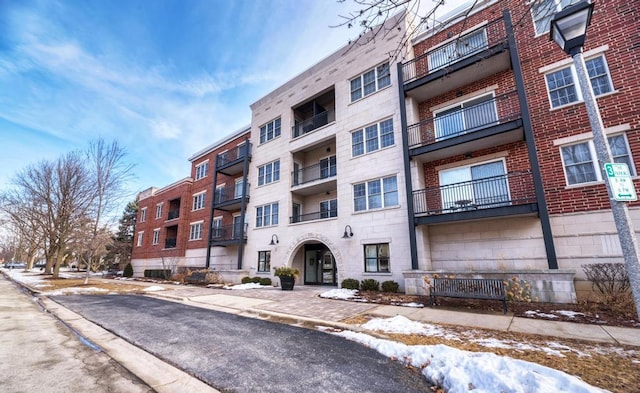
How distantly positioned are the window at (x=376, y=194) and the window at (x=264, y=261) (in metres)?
7.75

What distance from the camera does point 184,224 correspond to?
27078 mm

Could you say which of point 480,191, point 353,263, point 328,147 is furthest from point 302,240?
point 480,191

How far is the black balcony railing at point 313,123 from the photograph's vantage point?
63.7 feet

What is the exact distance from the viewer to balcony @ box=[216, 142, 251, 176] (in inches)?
877

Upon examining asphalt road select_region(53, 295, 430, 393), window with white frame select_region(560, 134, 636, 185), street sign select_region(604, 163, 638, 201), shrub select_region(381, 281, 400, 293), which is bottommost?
asphalt road select_region(53, 295, 430, 393)

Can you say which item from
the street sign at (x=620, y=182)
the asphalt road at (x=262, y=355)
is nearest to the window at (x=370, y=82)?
the street sign at (x=620, y=182)

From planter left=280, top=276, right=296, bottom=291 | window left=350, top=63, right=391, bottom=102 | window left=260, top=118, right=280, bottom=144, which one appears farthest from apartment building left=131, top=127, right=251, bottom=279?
window left=350, top=63, right=391, bottom=102

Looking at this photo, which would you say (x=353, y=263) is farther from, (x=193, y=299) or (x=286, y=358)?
(x=286, y=358)

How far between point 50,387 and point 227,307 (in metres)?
6.21

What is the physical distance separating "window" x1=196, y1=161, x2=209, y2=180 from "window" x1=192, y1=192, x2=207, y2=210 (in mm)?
2044

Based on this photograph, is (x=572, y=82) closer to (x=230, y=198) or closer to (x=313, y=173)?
(x=313, y=173)

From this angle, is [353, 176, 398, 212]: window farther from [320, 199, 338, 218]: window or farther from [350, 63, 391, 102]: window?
[350, 63, 391, 102]: window

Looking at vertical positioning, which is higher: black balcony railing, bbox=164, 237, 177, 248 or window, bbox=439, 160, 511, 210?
window, bbox=439, 160, 511, 210

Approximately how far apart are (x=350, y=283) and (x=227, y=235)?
519 inches
